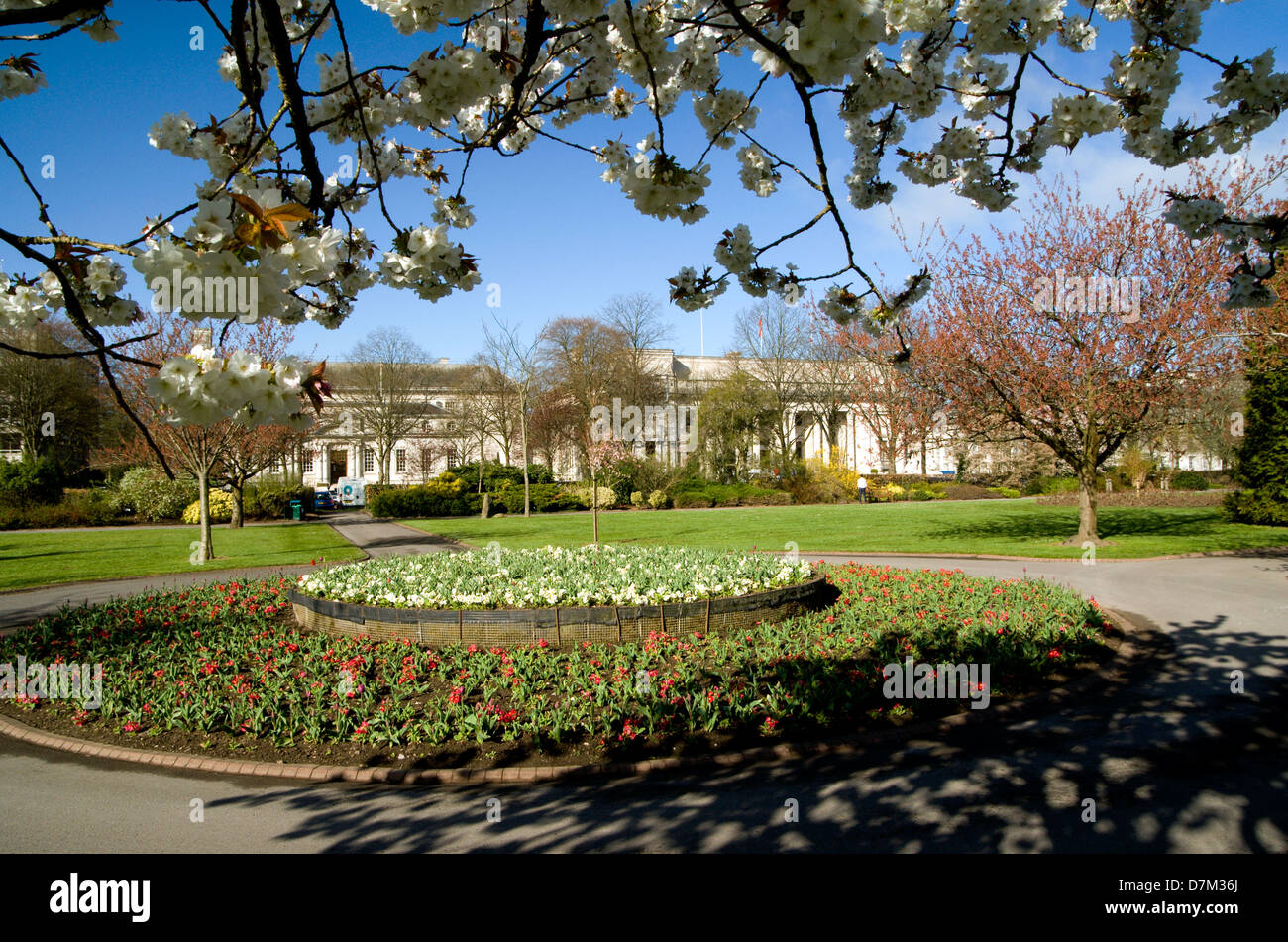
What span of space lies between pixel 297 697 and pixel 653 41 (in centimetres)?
507

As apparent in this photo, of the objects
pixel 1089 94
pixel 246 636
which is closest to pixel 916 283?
pixel 1089 94

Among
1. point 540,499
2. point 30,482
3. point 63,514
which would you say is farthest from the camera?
point 540,499

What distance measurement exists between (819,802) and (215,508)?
29079 millimetres

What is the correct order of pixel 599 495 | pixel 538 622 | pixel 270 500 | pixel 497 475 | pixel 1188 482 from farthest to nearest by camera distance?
1. pixel 1188 482
2. pixel 497 475
3. pixel 599 495
4. pixel 270 500
5. pixel 538 622

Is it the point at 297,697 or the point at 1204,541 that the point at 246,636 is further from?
the point at 1204,541

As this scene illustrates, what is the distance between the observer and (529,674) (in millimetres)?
5844

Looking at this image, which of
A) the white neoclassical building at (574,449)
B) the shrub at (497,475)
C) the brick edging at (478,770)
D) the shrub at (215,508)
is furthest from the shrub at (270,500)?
the brick edging at (478,770)

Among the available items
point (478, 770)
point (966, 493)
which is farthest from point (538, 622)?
point (966, 493)

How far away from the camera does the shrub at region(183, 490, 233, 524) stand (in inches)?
1031

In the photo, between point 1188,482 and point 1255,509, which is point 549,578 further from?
point 1188,482

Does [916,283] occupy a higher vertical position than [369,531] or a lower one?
higher

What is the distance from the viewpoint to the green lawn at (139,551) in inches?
543

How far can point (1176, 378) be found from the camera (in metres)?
14.2

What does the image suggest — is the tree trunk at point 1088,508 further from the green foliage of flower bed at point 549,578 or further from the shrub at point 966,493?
the shrub at point 966,493
